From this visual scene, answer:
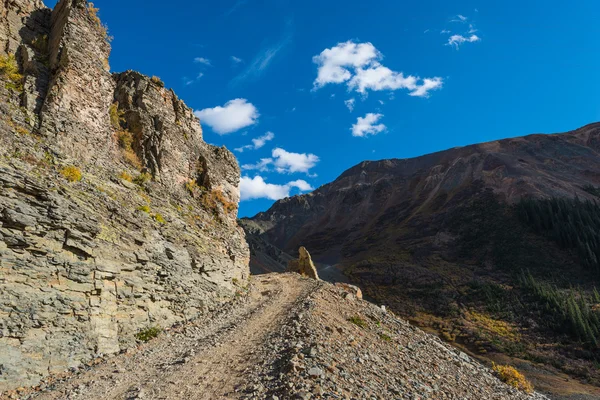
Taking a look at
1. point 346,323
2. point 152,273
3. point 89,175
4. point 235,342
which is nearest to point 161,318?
point 152,273

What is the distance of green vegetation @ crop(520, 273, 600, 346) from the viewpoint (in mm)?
33778

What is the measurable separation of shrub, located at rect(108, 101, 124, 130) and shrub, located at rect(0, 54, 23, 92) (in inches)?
153

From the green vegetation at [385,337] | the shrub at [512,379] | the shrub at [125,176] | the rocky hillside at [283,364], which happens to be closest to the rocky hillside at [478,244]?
the shrub at [512,379]

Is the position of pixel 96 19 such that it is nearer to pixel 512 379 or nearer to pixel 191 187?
pixel 191 187

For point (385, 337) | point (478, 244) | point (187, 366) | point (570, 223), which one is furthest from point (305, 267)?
point (570, 223)

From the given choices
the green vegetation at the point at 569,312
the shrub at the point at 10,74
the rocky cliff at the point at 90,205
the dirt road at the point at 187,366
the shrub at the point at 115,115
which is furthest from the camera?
the green vegetation at the point at 569,312

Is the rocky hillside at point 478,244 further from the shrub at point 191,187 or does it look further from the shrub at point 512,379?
the shrub at point 191,187

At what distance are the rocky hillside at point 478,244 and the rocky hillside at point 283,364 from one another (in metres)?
19.4

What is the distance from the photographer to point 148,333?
1240 centimetres

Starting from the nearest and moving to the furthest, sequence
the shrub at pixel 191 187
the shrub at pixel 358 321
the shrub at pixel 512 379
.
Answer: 1. the shrub at pixel 358 321
2. the shrub at pixel 512 379
3. the shrub at pixel 191 187

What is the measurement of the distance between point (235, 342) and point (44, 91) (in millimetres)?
13866

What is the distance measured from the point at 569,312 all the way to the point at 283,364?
41.8 m

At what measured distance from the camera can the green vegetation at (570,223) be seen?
57094mm

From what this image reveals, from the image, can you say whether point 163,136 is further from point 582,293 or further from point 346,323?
point 582,293
